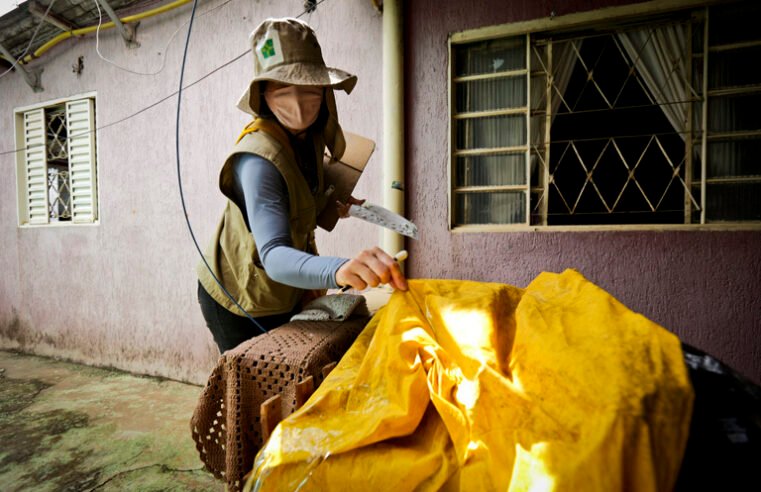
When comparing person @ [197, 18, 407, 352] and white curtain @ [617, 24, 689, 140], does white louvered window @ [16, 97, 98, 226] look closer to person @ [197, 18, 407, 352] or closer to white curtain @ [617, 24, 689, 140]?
person @ [197, 18, 407, 352]

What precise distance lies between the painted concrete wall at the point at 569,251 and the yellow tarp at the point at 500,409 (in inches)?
69.1

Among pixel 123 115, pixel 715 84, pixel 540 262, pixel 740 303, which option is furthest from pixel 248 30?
pixel 740 303

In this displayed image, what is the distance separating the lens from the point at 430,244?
2.96 m

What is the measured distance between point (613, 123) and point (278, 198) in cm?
238

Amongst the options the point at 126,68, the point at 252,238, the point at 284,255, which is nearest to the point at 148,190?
the point at 126,68

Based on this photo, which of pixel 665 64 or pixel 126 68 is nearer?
pixel 665 64

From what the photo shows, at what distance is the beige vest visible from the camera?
138cm

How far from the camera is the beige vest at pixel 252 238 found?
1379 millimetres

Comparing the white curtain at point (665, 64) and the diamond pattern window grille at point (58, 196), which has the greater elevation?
the white curtain at point (665, 64)

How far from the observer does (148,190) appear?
423 centimetres

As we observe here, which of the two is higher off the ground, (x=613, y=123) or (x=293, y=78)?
(x=613, y=123)

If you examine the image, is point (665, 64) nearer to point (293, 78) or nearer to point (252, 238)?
point (293, 78)

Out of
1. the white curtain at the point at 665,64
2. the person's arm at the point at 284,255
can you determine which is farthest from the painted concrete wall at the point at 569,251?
the person's arm at the point at 284,255

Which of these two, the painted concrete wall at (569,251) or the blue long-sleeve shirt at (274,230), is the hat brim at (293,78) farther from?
the painted concrete wall at (569,251)
